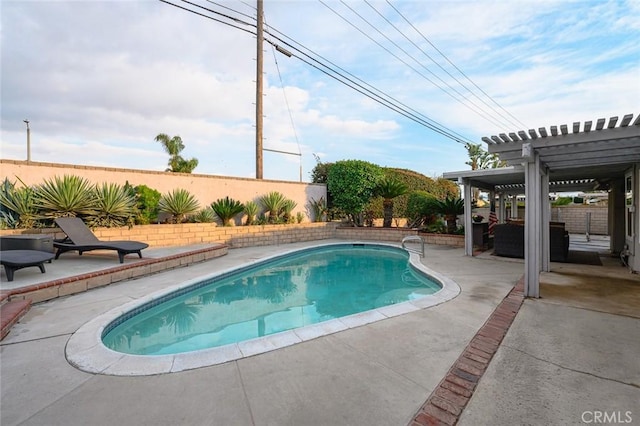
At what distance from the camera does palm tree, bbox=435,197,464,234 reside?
12969 mm

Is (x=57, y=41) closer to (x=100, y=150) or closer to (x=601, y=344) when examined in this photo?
(x=100, y=150)

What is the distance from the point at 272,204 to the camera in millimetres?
14469

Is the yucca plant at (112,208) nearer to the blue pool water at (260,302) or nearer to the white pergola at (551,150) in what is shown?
the blue pool water at (260,302)

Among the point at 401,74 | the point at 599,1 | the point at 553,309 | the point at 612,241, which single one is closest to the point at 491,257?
the point at 612,241

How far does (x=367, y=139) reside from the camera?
21.7 metres

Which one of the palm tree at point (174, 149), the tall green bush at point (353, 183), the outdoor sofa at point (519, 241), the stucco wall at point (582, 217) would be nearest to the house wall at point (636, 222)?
the outdoor sofa at point (519, 241)

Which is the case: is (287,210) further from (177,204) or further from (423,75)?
(423,75)

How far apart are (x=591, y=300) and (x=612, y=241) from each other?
7.31 meters

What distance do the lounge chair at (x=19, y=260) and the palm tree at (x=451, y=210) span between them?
43.5ft

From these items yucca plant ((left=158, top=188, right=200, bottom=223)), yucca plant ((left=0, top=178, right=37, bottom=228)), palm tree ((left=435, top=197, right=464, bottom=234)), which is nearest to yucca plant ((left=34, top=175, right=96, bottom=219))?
yucca plant ((left=0, top=178, right=37, bottom=228))

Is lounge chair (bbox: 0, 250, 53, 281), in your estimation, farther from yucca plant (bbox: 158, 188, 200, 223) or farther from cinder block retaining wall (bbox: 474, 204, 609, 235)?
cinder block retaining wall (bbox: 474, 204, 609, 235)

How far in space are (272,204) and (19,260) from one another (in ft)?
31.7

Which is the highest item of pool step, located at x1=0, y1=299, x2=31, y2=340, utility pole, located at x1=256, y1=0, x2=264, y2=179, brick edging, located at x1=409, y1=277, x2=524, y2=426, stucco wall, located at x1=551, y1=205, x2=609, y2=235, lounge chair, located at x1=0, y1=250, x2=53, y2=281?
utility pole, located at x1=256, y1=0, x2=264, y2=179

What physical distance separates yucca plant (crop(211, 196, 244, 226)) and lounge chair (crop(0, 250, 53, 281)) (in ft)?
22.5
